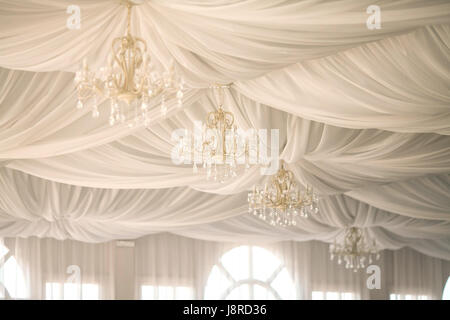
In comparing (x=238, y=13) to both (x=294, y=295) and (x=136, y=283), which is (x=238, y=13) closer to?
(x=136, y=283)

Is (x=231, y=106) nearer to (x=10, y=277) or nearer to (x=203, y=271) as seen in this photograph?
(x=10, y=277)

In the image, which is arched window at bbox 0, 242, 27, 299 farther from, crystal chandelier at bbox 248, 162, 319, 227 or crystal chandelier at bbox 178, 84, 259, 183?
crystal chandelier at bbox 178, 84, 259, 183

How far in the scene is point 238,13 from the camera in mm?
4449

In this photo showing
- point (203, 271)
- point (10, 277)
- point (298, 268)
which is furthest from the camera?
point (298, 268)

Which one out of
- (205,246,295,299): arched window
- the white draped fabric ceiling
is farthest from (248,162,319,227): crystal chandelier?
(205,246,295,299): arched window

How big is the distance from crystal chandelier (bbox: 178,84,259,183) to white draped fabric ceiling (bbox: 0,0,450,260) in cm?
15

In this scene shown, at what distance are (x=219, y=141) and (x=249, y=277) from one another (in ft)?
24.9

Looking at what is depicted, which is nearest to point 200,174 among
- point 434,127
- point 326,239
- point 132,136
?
point 132,136

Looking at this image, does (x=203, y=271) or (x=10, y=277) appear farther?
(x=203, y=271)

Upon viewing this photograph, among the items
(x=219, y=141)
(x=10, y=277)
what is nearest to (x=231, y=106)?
(x=219, y=141)

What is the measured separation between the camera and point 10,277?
40.6 ft

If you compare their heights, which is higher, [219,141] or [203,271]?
[219,141]

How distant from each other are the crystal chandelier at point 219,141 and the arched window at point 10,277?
6.02 m

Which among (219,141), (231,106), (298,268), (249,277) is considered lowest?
(249,277)
